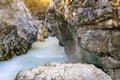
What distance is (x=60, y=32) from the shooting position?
9094 millimetres

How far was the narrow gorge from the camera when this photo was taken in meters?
5.00

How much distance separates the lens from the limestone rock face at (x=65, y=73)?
4.76 meters

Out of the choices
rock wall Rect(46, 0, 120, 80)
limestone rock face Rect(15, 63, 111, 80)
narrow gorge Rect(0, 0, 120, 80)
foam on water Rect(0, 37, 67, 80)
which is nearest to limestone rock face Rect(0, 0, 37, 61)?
narrow gorge Rect(0, 0, 120, 80)

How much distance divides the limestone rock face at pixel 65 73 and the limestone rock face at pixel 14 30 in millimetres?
3855

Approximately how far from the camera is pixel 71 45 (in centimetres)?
820

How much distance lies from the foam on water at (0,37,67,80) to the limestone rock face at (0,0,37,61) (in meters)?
0.31

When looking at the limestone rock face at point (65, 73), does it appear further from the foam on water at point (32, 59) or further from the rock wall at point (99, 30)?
the foam on water at point (32, 59)

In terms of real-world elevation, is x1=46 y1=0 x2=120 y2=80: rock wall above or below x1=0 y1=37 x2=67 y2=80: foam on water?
above

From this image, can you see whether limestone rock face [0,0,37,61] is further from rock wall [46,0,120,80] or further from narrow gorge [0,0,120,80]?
rock wall [46,0,120,80]

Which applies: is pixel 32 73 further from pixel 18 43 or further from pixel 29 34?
pixel 29 34

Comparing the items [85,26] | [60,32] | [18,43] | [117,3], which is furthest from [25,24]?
[117,3]

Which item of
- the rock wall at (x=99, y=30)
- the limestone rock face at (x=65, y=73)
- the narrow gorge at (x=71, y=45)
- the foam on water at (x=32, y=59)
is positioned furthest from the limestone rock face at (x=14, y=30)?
the limestone rock face at (x=65, y=73)

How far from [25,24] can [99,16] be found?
531 centimetres

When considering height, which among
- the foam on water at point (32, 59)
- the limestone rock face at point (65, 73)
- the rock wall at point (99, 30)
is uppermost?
the rock wall at point (99, 30)
